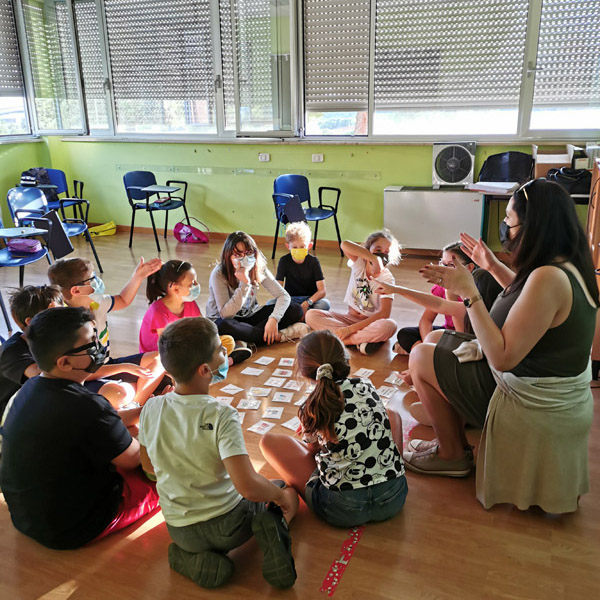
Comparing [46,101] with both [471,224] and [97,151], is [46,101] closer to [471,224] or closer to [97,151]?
[97,151]

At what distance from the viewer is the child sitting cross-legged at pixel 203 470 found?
1.82 metres

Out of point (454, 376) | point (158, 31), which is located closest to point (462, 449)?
point (454, 376)

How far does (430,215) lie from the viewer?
20.1 feet

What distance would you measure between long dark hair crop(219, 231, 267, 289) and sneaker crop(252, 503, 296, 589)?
6.95 ft

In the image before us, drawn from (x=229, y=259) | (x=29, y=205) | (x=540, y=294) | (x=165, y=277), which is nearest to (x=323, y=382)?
(x=540, y=294)

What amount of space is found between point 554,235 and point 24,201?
529cm

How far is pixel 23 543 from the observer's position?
2170mm

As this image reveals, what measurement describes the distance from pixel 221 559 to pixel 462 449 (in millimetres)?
1154

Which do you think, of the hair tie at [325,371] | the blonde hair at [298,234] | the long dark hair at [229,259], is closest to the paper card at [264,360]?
the long dark hair at [229,259]

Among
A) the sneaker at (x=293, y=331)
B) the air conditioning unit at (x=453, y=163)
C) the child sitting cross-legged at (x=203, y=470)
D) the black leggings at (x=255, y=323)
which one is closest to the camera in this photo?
the child sitting cross-legged at (x=203, y=470)

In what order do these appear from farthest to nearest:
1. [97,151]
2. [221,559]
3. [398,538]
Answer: [97,151] < [398,538] < [221,559]

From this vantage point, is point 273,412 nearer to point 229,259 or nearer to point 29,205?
point 229,259

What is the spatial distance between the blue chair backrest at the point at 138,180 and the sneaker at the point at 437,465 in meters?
5.59

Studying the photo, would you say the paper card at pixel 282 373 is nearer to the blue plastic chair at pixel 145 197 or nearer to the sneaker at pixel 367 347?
the sneaker at pixel 367 347
